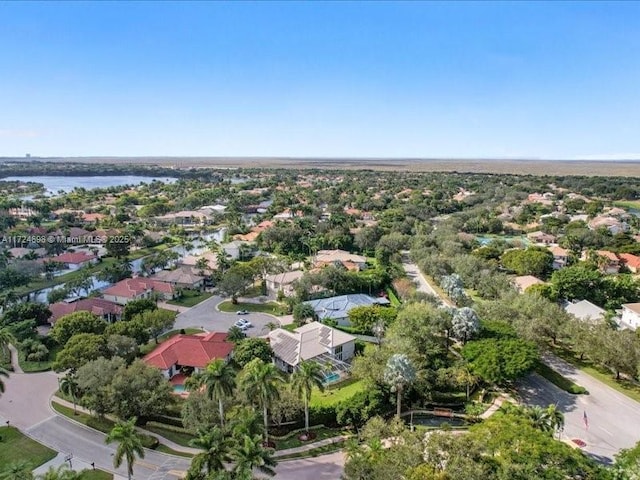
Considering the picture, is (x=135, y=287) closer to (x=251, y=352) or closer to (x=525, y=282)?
(x=251, y=352)

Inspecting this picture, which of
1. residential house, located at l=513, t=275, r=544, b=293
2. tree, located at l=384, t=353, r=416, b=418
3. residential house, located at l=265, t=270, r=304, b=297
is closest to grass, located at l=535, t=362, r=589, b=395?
tree, located at l=384, t=353, r=416, b=418

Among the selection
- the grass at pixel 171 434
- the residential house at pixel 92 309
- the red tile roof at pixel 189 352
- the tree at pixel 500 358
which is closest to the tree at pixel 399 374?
the tree at pixel 500 358

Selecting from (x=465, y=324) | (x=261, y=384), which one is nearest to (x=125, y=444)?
(x=261, y=384)

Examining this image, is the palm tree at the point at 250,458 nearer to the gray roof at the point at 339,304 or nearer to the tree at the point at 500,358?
the tree at the point at 500,358

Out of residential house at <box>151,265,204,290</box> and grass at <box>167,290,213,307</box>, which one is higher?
residential house at <box>151,265,204,290</box>

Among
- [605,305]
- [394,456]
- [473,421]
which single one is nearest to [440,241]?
[605,305]

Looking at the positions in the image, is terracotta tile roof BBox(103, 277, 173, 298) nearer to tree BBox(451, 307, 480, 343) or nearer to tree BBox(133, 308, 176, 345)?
tree BBox(133, 308, 176, 345)

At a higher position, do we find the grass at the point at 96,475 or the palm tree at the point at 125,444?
the palm tree at the point at 125,444
